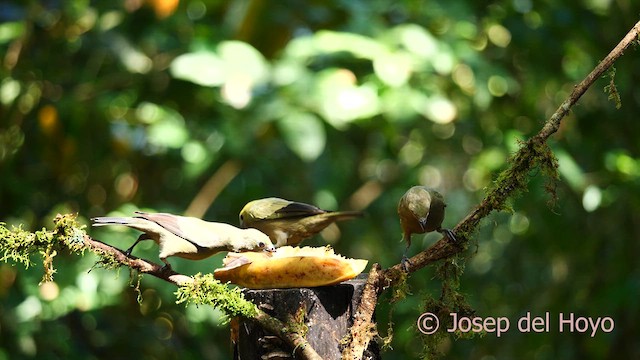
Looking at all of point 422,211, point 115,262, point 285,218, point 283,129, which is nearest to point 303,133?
point 283,129

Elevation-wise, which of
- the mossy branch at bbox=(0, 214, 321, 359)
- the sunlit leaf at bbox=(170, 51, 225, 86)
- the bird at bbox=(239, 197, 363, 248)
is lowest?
the mossy branch at bbox=(0, 214, 321, 359)

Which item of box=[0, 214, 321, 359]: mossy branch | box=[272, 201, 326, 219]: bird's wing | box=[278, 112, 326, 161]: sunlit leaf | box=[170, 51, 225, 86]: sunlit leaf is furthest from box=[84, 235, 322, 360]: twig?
box=[170, 51, 225, 86]: sunlit leaf

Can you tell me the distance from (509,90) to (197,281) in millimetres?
3594

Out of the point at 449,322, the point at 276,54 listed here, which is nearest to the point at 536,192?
the point at 276,54

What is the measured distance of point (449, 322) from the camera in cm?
192

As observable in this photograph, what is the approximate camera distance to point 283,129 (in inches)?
137

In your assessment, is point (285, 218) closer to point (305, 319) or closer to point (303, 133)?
point (305, 319)

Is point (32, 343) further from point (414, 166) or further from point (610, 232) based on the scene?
point (610, 232)

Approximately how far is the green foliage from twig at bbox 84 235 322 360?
25mm

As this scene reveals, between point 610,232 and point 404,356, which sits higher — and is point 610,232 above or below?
above

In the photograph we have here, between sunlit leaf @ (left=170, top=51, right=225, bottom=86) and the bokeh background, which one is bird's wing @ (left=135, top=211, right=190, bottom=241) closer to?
the bokeh background

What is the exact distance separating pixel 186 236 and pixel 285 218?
1.36 ft

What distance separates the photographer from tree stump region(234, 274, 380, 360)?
5.53ft

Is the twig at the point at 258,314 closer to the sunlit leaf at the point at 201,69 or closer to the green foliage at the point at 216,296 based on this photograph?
the green foliage at the point at 216,296
